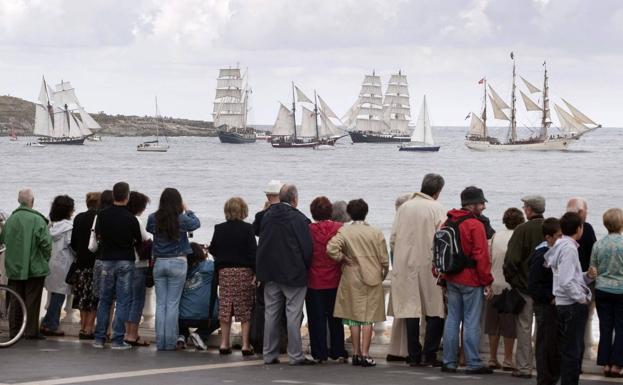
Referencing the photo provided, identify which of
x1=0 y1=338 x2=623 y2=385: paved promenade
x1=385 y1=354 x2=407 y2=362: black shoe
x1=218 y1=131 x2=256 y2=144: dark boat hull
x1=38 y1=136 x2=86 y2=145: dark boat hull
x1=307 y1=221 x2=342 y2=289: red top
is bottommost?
x1=0 y1=338 x2=623 y2=385: paved promenade

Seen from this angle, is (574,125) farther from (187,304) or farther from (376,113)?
(187,304)

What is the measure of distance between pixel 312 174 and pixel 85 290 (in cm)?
10297

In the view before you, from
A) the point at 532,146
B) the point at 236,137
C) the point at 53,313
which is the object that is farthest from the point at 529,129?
the point at 53,313

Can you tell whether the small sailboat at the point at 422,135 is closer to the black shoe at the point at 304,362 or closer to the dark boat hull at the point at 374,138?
the dark boat hull at the point at 374,138

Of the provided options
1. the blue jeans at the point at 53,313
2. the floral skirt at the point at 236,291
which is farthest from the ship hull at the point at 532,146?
the floral skirt at the point at 236,291

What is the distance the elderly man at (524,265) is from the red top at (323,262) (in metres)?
1.65

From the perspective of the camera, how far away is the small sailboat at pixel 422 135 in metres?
172

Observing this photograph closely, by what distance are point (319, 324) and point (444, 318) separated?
1101 millimetres

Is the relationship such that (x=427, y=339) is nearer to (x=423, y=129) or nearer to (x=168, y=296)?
(x=168, y=296)

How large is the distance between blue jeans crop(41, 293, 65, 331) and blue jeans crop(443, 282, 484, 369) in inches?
166

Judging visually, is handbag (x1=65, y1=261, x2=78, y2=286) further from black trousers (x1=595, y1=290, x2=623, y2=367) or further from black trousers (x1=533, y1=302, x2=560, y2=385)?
black trousers (x1=595, y1=290, x2=623, y2=367)

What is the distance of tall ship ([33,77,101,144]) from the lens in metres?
176

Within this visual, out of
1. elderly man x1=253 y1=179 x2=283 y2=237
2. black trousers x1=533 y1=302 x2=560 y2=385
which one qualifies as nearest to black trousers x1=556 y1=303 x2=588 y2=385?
black trousers x1=533 y1=302 x2=560 y2=385

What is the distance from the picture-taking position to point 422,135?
172500mm
